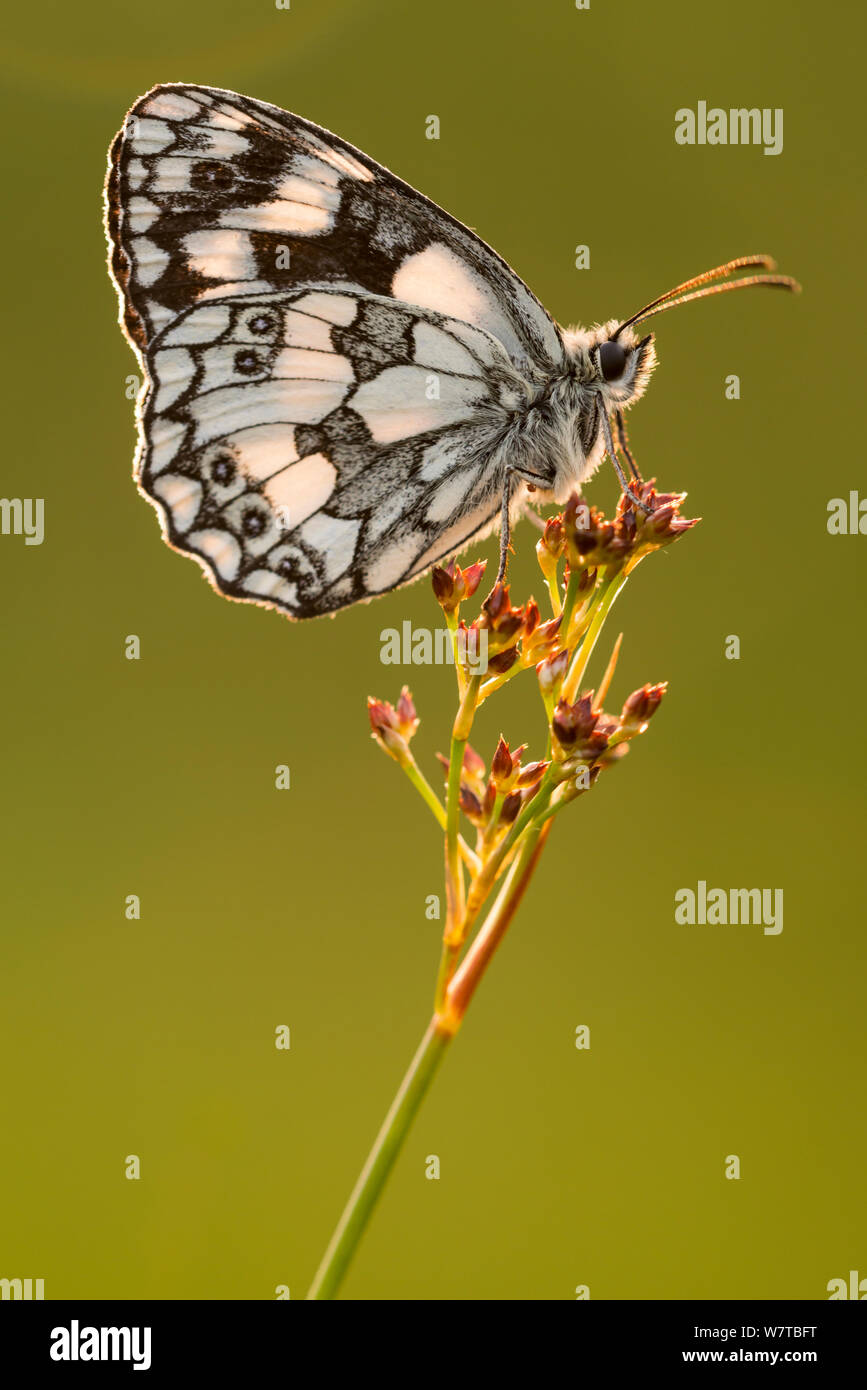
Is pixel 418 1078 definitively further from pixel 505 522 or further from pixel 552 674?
pixel 505 522

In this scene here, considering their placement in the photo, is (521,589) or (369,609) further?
(369,609)

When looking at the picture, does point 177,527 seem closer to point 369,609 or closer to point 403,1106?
point 403,1106

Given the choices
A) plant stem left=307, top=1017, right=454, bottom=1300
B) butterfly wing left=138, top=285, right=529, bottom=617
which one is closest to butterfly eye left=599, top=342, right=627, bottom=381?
butterfly wing left=138, top=285, right=529, bottom=617

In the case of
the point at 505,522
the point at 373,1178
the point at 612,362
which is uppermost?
the point at 612,362

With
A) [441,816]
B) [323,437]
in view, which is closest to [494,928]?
[441,816]

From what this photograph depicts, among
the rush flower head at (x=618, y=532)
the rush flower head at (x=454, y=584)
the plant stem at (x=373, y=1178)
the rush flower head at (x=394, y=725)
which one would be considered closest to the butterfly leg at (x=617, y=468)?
the rush flower head at (x=618, y=532)

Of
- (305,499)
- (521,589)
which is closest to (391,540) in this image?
(305,499)

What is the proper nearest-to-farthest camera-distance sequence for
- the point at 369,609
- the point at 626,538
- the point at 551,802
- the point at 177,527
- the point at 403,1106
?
the point at 403,1106, the point at 551,802, the point at 626,538, the point at 177,527, the point at 369,609
